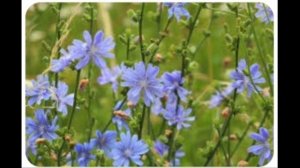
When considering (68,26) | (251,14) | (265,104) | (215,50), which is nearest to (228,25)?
(251,14)

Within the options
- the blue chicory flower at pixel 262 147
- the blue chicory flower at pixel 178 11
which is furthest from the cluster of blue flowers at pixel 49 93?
the blue chicory flower at pixel 262 147

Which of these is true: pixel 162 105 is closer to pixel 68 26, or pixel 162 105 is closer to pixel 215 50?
pixel 68 26

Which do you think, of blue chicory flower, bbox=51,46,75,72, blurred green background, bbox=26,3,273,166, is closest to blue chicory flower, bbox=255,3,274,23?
blurred green background, bbox=26,3,273,166

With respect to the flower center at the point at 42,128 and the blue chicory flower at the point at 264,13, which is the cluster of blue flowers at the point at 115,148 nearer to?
the flower center at the point at 42,128

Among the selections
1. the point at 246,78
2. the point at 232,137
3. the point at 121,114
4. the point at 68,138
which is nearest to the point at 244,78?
the point at 246,78

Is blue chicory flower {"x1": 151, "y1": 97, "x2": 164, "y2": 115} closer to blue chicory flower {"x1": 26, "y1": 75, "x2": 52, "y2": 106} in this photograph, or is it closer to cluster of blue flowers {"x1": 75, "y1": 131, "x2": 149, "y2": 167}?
cluster of blue flowers {"x1": 75, "y1": 131, "x2": 149, "y2": 167}
